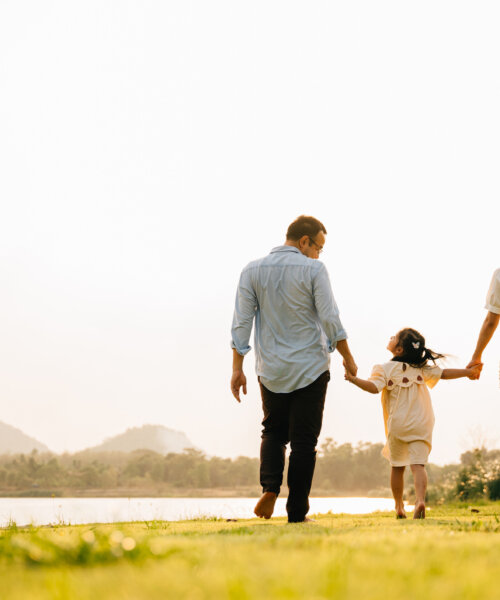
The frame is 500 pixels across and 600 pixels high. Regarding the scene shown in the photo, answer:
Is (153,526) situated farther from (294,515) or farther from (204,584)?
(204,584)

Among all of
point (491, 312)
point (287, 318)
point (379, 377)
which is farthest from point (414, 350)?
point (287, 318)

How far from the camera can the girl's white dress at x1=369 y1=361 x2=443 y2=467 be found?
6.93 metres

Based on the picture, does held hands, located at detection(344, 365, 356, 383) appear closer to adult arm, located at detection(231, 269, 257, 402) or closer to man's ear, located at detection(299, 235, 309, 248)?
adult arm, located at detection(231, 269, 257, 402)

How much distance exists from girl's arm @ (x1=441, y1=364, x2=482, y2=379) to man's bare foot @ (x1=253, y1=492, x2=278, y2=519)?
100 inches

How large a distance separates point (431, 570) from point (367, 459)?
1503 inches

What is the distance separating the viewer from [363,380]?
685 centimetres

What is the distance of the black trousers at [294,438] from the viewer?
5527 mm

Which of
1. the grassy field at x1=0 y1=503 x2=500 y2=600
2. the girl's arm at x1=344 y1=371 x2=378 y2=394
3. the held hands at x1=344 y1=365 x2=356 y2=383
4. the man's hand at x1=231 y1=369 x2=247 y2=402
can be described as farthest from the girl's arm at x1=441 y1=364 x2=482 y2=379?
the grassy field at x1=0 y1=503 x2=500 y2=600

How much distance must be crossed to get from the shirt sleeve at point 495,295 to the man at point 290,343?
1553 mm

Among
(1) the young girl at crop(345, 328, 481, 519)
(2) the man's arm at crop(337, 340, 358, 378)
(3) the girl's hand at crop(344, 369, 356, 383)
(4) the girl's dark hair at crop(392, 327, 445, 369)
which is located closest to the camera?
(2) the man's arm at crop(337, 340, 358, 378)

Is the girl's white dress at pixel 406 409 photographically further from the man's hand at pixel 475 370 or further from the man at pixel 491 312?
the man at pixel 491 312

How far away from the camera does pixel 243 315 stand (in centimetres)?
621

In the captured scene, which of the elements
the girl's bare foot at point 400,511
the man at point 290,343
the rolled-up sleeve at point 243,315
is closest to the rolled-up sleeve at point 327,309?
the man at point 290,343

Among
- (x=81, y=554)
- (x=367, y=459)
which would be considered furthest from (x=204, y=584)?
(x=367, y=459)
